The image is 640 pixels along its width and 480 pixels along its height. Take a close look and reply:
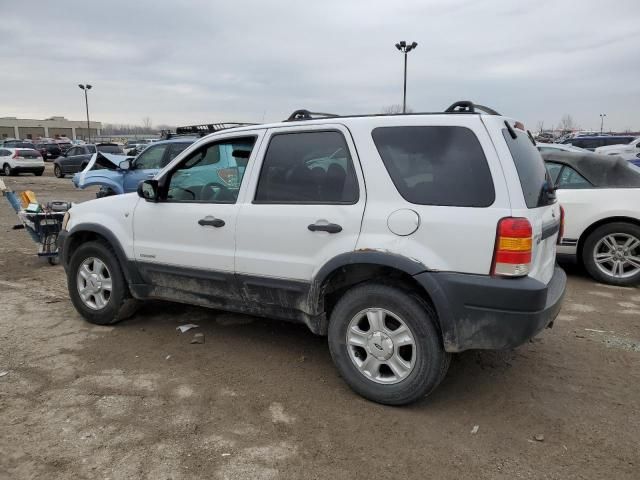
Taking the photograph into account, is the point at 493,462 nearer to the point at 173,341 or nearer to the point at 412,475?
the point at 412,475

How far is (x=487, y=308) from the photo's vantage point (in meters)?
2.94

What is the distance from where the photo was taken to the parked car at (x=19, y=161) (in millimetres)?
26453

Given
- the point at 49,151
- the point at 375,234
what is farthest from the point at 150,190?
the point at 49,151

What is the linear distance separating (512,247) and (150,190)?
9.67 feet

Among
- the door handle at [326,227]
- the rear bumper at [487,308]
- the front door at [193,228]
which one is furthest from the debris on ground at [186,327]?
the rear bumper at [487,308]

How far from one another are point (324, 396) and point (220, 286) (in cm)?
121

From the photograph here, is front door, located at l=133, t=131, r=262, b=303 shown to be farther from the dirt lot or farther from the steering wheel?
the dirt lot

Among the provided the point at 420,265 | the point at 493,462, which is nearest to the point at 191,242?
the point at 420,265

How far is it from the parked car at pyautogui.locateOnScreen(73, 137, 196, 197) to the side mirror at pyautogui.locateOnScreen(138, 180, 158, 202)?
599 centimetres

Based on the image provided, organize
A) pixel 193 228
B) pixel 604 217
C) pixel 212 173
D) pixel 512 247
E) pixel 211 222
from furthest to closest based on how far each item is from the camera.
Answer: pixel 604 217, pixel 212 173, pixel 193 228, pixel 211 222, pixel 512 247

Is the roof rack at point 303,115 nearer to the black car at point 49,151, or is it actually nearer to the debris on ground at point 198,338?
the debris on ground at point 198,338

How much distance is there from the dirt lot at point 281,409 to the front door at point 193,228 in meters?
0.62

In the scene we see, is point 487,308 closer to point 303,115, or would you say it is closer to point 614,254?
point 303,115

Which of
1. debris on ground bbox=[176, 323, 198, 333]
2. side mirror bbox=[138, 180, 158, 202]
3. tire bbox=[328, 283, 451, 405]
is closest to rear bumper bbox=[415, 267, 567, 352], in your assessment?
tire bbox=[328, 283, 451, 405]
